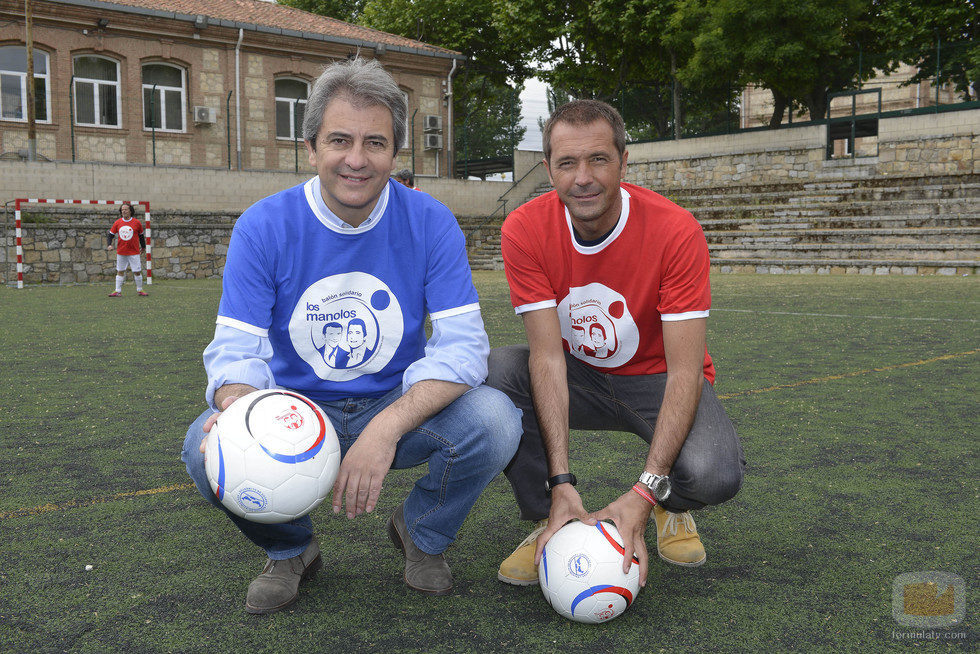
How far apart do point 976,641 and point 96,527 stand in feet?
9.11

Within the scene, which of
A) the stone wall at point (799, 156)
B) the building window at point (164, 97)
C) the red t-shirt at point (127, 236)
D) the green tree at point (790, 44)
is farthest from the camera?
the building window at point (164, 97)

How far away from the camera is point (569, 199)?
9.45 ft

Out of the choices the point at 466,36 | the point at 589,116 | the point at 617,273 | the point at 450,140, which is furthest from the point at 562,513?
the point at 466,36

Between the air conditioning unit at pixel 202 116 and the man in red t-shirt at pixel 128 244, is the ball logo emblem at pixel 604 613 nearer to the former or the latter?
the man in red t-shirt at pixel 128 244

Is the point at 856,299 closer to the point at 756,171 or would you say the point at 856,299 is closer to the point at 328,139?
the point at 328,139

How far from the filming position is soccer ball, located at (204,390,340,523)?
2223mm

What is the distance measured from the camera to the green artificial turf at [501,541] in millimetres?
2252

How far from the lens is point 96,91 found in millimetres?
24078

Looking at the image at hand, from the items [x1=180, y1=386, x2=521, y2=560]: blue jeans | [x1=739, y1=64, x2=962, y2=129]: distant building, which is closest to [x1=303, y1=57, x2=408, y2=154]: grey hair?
[x1=180, y1=386, x2=521, y2=560]: blue jeans

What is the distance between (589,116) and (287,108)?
84.8 feet

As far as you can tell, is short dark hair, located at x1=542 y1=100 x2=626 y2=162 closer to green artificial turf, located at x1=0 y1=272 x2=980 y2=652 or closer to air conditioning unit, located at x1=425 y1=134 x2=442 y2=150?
green artificial turf, located at x1=0 y1=272 x2=980 y2=652

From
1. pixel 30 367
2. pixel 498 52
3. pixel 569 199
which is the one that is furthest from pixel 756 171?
pixel 569 199

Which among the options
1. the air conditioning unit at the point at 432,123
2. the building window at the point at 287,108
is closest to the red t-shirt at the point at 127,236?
the building window at the point at 287,108

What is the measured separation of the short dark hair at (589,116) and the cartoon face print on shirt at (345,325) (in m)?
0.78
